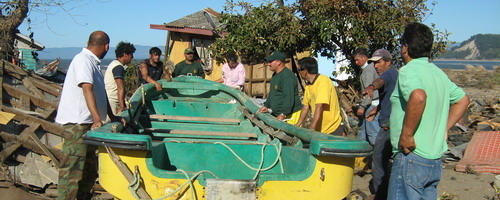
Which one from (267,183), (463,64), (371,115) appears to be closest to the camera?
(267,183)

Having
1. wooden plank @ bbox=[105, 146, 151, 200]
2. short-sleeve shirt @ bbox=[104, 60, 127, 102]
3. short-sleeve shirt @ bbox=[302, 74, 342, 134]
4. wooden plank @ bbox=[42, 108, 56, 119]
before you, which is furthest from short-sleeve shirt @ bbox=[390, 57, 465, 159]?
wooden plank @ bbox=[42, 108, 56, 119]

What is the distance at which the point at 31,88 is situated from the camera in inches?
345

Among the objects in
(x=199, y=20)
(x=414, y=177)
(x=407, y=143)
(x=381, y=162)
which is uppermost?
(x=199, y=20)

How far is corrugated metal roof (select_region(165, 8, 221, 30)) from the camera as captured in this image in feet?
52.3

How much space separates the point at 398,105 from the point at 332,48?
9.23 meters

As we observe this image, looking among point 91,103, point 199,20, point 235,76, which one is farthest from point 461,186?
point 199,20

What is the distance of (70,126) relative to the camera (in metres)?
4.85

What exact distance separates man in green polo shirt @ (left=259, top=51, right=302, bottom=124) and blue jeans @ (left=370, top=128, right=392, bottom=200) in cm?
148

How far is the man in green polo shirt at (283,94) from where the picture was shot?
6.64 m

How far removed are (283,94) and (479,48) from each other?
15820 centimetres

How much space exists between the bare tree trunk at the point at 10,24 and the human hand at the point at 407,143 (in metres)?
10.6

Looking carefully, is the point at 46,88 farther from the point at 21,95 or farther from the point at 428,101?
the point at 428,101

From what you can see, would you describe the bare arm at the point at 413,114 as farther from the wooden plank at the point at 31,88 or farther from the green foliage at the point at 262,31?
the green foliage at the point at 262,31

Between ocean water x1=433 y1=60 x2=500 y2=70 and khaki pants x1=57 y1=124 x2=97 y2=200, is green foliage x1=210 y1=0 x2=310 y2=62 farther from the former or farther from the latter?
ocean water x1=433 y1=60 x2=500 y2=70
